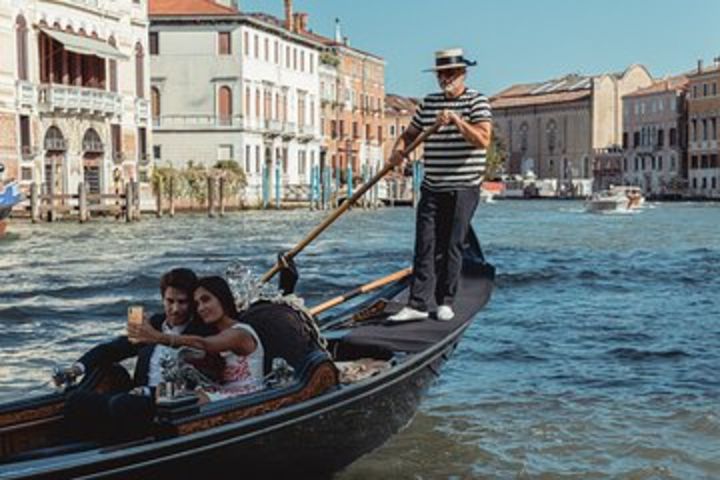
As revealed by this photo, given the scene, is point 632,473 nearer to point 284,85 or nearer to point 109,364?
point 109,364

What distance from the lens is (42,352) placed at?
6.09m

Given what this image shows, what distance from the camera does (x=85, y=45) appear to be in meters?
22.5

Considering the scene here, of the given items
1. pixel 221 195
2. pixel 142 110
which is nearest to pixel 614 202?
pixel 221 195

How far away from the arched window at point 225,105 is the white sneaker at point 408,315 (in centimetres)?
2562

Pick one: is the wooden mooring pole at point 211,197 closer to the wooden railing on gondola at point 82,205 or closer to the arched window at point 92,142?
the arched window at point 92,142

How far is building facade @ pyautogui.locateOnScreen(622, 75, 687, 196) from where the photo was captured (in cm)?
4862

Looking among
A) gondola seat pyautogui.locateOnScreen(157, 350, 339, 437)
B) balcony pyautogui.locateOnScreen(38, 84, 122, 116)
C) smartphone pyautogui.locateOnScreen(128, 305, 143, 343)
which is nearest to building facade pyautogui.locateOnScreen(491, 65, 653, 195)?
balcony pyautogui.locateOnScreen(38, 84, 122, 116)

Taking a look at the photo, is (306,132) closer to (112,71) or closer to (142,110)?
(142,110)

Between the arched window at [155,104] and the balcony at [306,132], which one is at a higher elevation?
the arched window at [155,104]

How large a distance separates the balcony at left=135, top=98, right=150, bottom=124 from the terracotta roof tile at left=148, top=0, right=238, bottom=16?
4234mm

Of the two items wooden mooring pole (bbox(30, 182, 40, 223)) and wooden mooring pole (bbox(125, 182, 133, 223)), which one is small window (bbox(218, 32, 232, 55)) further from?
wooden mooring pole (bbox(30, 182, 40, 223))

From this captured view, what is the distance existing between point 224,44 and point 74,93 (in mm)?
7685

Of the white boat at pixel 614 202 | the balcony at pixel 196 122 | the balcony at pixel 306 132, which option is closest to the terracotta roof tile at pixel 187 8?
the balcony at pixel 196 122

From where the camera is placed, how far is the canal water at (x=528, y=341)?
411 centimetres
